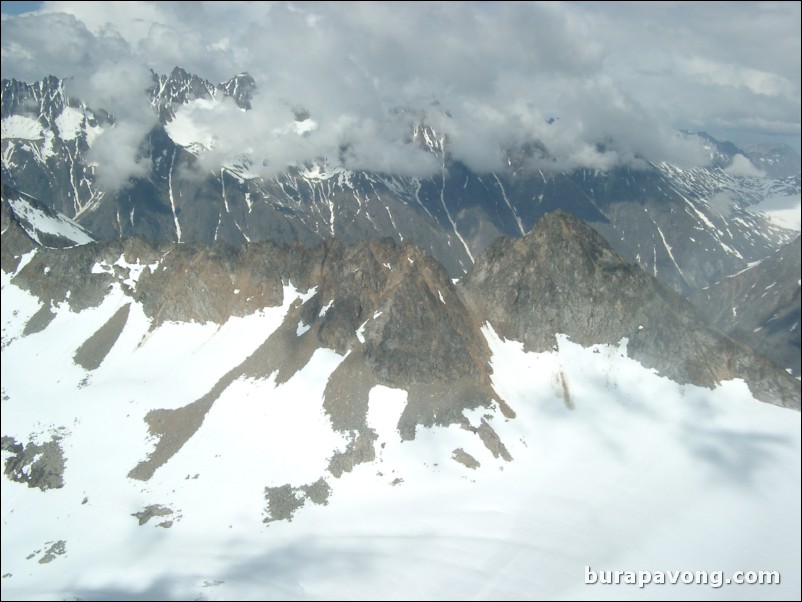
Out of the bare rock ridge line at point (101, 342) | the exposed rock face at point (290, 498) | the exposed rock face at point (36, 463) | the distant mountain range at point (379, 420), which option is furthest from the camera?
the bare rock ridge line at point (101, 342)

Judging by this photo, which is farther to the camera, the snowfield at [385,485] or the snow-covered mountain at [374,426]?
the snow-covered mountain at [374,426]

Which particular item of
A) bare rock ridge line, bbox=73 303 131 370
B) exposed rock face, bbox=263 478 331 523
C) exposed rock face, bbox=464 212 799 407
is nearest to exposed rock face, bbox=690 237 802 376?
exposed rock face, bbox=464 212 799 407

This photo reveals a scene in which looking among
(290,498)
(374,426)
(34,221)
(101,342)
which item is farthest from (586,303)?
(34,221)

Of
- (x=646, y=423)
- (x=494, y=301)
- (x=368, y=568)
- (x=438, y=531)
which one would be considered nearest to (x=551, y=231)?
(x=494, y=301)

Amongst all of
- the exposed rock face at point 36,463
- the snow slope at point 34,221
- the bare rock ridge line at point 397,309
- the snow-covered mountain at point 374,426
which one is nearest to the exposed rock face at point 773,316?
the bare rock ridge line at point 397,309

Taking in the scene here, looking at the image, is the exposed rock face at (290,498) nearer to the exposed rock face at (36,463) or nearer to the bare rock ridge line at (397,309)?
the bare rock ridge line at (397,309)

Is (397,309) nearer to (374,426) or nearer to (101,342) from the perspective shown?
(374,426)
